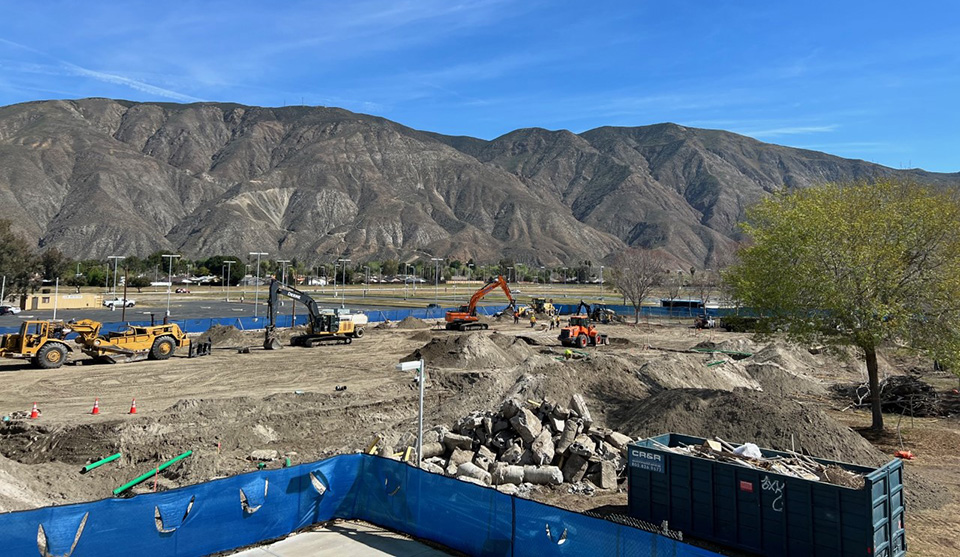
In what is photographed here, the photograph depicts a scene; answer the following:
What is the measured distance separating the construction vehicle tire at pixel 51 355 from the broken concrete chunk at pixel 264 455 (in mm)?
20888

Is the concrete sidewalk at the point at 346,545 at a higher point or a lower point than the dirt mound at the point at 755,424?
lower

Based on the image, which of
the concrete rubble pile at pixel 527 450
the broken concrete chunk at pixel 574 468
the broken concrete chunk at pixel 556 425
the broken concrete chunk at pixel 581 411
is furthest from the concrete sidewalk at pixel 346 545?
the broken concrete chunk at pixel 581 411

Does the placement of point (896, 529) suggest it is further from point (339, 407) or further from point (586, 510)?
point (339, 407)

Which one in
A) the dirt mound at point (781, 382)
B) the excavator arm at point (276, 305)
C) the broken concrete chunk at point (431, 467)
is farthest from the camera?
the excavator arm at point (276, 305)

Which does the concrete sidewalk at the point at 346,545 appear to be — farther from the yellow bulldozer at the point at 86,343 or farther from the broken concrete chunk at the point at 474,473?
the yellow bulldozer at the point at 86,343

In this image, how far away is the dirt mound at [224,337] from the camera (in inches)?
1713

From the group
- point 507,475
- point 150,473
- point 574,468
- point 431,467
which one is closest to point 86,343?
point 150,473

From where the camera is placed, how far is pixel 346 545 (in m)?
11.7

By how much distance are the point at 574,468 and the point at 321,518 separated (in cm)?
625

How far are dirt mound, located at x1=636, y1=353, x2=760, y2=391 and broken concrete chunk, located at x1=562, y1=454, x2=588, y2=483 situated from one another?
10741 mm

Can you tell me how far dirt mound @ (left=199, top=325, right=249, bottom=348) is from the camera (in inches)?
1713

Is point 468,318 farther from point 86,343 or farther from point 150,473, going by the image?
point 150,473

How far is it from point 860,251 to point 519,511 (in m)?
15.2

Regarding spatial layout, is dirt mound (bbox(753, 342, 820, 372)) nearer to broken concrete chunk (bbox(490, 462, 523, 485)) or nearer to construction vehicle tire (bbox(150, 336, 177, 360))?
broken concrete chunk (bbox(490, 462, 523, 485))
